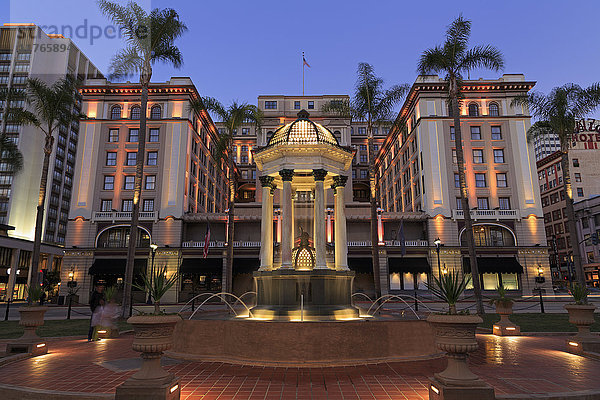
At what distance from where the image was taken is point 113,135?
163 feet

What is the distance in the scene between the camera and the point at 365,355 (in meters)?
9.53

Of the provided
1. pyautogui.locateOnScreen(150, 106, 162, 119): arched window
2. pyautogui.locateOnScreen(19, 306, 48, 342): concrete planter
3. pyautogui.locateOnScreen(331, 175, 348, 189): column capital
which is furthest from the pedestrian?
pyautogui.locateOnScreen(150, 106, 162, 119): arched window

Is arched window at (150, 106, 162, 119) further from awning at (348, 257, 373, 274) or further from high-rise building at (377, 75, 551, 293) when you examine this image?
high-rise building at (377, 75, 551, 293)

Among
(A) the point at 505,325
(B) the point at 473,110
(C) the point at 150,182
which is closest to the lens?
(A) the point at 505,325

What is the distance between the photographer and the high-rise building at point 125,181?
45875 mm

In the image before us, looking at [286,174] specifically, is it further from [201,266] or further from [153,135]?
[153,135]

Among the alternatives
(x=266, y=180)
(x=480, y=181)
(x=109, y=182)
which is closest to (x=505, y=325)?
(x=266, y=180)

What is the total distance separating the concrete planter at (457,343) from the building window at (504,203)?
153ft

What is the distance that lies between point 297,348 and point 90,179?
47468 millimetres

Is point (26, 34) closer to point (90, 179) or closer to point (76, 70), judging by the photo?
point (76, 70)

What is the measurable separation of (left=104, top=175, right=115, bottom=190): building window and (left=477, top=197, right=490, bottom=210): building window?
47.6 metres

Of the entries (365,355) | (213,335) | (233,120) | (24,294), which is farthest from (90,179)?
(365,355)

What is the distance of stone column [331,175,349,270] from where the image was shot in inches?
634

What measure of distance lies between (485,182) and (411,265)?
14.9 metres
